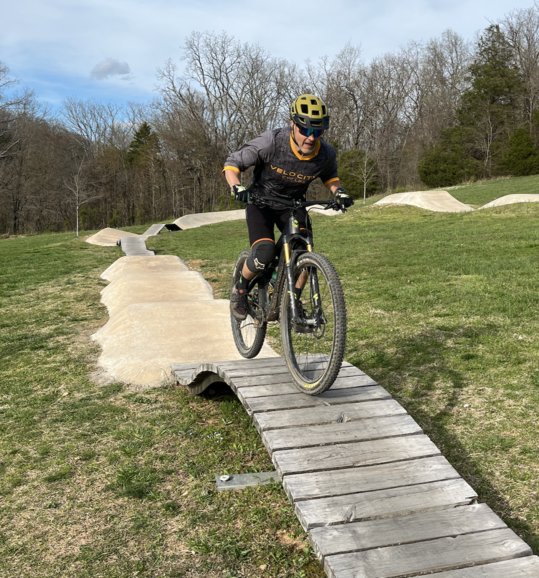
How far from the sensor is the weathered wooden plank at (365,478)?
2.90 metres

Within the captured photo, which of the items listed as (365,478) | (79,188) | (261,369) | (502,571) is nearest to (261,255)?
(261,369)

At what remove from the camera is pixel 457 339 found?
606cm

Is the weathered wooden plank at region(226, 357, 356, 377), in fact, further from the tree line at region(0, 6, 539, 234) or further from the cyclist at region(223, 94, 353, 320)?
the tree line at region(0, 6, 539, 234)

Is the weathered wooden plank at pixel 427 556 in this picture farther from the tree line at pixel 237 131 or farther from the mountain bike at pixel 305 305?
the tree line at pixel 237 131

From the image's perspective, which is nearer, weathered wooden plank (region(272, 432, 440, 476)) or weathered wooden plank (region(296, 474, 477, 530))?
weathered wooden plank (region(296, 474, 477, 530))

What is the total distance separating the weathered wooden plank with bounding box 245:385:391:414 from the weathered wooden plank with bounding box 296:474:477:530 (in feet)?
3.34

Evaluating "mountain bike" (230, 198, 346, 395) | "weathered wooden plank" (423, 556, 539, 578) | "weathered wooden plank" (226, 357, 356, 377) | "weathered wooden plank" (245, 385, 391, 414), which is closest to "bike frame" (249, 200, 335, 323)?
"mountain bike" (230, 198, 346, 395)

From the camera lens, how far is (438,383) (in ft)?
16.1

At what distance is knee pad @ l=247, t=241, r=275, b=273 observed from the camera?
4.39 meters

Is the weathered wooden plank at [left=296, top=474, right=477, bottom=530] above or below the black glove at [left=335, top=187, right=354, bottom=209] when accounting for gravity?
below

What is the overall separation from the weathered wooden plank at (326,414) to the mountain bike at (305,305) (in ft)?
0.60

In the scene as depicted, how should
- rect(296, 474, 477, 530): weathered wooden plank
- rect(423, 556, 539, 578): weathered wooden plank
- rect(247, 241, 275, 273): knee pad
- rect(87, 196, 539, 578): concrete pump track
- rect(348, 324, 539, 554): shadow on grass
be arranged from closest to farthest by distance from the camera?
rect(423, 556, 539, 578): weathered wooden plank < rect(87, 196, 539, 578): concrete pump track < rect(296, 474, 477, 530): weathered wooden plank < rect(348, 324, 539, 554): shadow on grass < rect(247, 241, 275, 273): knee pad

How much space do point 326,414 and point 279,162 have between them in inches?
72.9

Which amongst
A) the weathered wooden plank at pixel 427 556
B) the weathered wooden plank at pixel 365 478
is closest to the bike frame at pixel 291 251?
the weathered wooden plank at pixel 365 478
